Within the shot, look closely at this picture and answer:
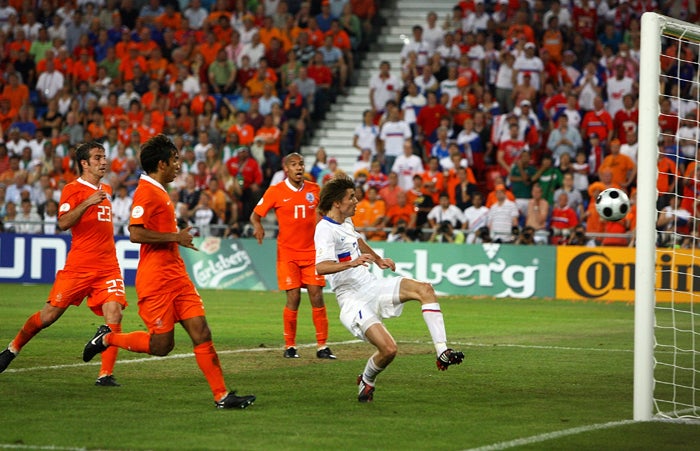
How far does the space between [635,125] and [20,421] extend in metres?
18.8

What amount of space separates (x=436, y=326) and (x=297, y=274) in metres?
4.32

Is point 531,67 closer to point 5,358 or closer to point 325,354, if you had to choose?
point 325,354

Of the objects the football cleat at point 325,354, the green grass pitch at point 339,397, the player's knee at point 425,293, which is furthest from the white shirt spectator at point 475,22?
the player's knee at point 425,293

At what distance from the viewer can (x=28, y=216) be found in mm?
27781

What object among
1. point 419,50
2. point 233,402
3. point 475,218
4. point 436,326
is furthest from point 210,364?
point 419,50

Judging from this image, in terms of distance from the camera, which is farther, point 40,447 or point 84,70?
point 84,70

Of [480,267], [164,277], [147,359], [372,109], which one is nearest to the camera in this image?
[164,277]

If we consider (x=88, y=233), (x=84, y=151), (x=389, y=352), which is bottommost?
(x=389, y=352)

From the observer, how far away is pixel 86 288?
11.4 metres

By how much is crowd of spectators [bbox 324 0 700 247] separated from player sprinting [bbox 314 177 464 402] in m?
13.4

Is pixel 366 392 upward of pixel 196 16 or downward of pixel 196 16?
downward

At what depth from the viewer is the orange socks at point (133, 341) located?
9.81m

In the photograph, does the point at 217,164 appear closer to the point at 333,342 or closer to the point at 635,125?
the point at 635,125

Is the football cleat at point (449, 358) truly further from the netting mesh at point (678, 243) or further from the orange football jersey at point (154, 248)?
the orange football jersey at point (154, 248)
